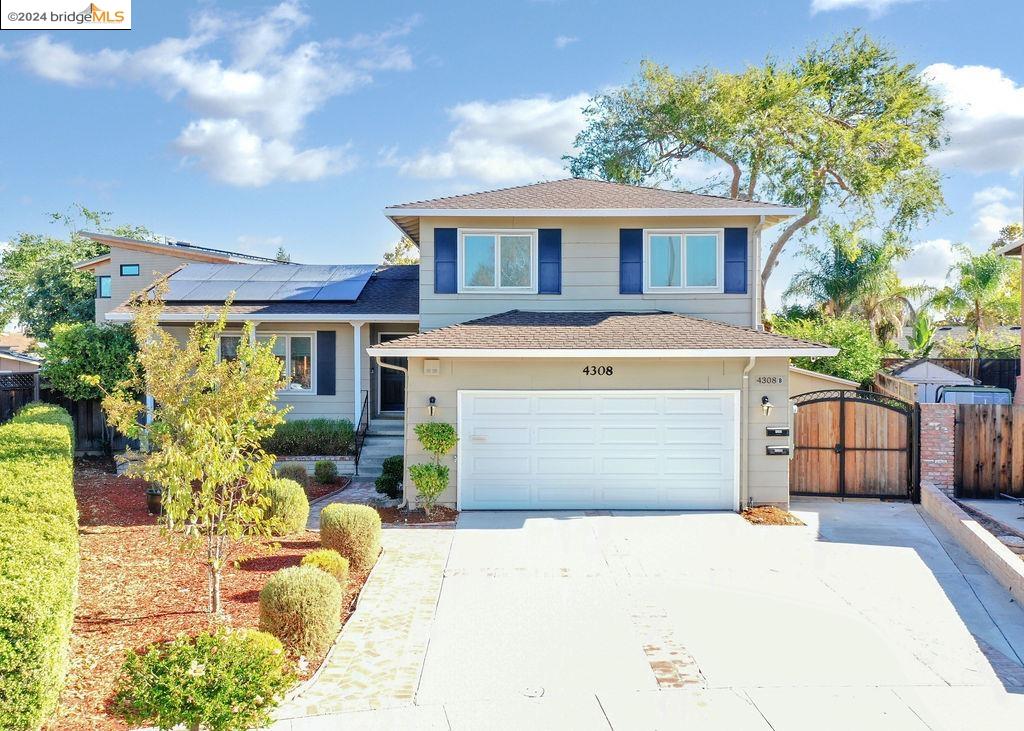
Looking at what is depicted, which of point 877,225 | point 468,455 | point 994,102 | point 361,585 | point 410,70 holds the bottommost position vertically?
point 361,585

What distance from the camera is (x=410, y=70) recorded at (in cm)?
1803

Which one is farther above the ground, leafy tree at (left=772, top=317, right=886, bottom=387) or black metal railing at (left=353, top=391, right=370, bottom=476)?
leafy tree at (left=772, top=317, right=886, bottom=387)

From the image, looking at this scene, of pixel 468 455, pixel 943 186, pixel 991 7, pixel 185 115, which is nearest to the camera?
pixel 468 455

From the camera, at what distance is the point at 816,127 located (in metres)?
26.4

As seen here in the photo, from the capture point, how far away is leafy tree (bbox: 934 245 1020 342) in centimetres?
2580

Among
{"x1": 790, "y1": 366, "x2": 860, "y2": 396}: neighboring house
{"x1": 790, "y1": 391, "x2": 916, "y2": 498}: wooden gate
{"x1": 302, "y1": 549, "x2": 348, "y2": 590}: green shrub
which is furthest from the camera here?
{"x1": 790, "y1": 366, "x2": 860, "y2": 396}: neighboring house

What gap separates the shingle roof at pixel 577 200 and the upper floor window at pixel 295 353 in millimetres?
4464

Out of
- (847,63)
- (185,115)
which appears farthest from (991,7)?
(185,115)

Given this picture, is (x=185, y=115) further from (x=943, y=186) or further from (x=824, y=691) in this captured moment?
(x=943, y=186)

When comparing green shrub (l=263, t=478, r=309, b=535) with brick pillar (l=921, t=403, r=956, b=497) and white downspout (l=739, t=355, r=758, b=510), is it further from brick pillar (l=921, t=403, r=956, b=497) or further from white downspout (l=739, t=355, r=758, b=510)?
brick pillar (l=921, t=403, r=956, b=497)

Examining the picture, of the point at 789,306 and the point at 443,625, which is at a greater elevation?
the point at 789,306

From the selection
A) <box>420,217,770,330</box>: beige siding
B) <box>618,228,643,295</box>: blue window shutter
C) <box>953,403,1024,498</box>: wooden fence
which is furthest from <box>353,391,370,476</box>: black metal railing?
<box>953,403,1024,498</box>: wooden fence

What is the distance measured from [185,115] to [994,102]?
30802 mm

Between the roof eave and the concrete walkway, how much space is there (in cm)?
274
